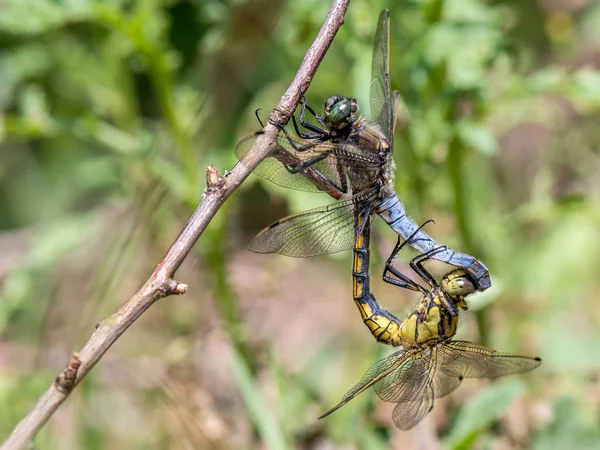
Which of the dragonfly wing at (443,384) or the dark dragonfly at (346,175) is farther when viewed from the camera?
the dragonfly wing at (443,384)

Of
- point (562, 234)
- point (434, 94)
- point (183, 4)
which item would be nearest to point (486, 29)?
point (434, 94)

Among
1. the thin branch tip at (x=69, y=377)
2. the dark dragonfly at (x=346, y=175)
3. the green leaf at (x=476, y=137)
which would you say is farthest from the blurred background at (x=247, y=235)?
the thin branch tip at (x=69, y=377)

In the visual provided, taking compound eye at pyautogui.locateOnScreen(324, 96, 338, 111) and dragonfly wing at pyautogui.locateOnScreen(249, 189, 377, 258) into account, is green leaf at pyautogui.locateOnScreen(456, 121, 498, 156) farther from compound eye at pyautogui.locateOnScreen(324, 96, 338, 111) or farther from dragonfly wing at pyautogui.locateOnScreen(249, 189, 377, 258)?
compound eye at pyautogui.locateOnScreen(324, 96, 338, 111)

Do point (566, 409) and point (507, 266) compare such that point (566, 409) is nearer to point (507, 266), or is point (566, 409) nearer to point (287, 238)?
point (507, 266)

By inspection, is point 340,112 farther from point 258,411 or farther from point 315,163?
point 258,411

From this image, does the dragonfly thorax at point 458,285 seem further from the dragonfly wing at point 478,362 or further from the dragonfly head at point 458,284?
the dragonfly wing at point 478,362

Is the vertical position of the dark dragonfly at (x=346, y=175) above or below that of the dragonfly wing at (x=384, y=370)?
above

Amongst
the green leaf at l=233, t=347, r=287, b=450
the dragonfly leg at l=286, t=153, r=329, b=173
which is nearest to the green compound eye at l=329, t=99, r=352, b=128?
the dragonfly leg at l=286, t=153, r=329, b=173
